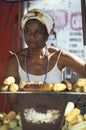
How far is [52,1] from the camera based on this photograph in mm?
4219

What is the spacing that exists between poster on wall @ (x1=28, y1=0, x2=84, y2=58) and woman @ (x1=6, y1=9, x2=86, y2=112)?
0.55 metres

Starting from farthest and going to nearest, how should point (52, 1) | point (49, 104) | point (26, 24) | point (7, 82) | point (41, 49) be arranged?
point (52, 1) → point (41, 49) → point (26, 24) → point (7, 82) → point (49, 104)

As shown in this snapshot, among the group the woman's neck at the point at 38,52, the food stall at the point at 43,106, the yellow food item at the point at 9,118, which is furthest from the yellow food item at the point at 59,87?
Result: the woman's neck at the point at 38,52

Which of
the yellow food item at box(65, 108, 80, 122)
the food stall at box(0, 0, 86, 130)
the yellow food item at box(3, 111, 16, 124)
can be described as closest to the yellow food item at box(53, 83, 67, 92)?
the food stall at box(0, 0, 86, 130)

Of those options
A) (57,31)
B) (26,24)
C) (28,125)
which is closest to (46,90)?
(28,125)

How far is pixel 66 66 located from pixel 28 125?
128 centimetres

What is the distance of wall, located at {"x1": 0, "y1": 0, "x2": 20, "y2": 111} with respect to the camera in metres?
4.25

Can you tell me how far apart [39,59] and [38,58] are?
1 cm

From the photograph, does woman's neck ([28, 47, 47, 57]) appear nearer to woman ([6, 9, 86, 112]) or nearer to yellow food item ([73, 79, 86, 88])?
woman ([6, 9, 86, 112])

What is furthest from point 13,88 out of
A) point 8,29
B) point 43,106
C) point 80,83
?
point 8,29

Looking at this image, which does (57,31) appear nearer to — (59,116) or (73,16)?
(73,16)

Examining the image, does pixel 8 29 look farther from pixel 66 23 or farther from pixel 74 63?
pixel 74 63

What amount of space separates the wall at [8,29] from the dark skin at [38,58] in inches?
24.2

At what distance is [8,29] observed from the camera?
169 inches
